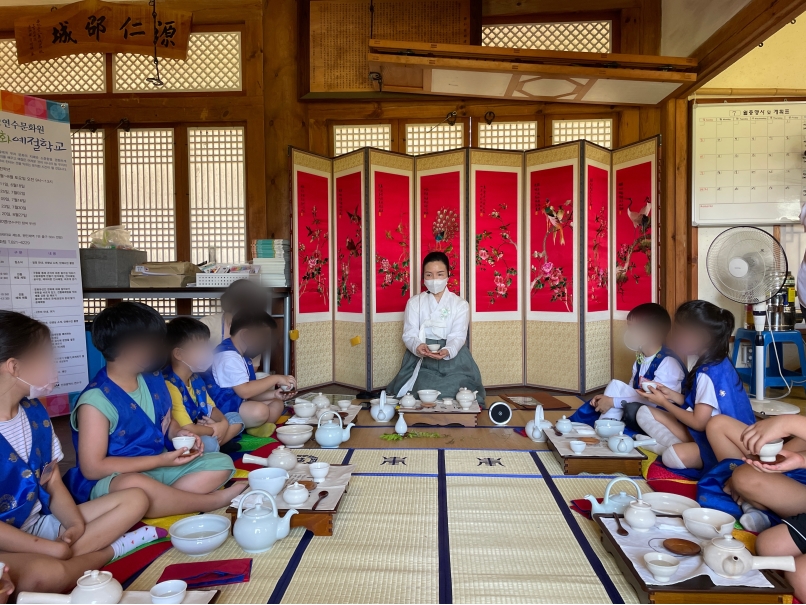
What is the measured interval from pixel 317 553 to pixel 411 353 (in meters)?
2.92

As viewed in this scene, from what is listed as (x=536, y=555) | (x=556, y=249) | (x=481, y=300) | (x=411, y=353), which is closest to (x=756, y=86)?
(x=556, y=249)

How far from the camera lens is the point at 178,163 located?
5.77 meters

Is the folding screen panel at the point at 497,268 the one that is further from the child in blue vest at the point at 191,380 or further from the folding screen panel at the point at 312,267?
the child in blue vest at the point at 191,380

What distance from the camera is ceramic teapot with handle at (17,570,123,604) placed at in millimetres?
1432

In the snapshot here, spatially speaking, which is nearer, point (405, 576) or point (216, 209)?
point (405, 576)

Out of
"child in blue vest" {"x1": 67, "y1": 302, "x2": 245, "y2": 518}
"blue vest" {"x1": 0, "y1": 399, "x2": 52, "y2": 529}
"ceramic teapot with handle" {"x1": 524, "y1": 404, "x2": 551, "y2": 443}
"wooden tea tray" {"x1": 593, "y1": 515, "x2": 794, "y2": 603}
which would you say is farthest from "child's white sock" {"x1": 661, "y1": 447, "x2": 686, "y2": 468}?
"blue vest" {"x1": 0, "y1": 399, "x2": 52, "y2": 529}

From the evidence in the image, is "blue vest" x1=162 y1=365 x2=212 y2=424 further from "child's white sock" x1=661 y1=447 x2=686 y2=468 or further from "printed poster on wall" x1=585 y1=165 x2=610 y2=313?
"printed poster on wall" x1=585 y1=165 x2=610 y2=313

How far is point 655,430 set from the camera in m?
3.14

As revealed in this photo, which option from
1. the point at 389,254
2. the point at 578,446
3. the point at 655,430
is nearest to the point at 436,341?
the point at 389,254

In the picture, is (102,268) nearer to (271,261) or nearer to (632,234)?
(271,261)

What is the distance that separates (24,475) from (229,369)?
1577 millimetres

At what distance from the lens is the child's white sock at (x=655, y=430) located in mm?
3047

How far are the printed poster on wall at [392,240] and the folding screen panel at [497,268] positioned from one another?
63cm

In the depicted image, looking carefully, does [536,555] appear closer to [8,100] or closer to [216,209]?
[8,100]
